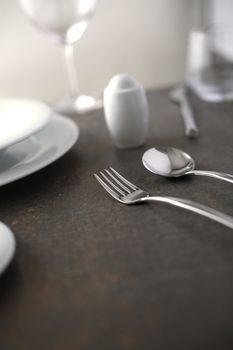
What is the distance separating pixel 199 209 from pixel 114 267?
8 centimetres

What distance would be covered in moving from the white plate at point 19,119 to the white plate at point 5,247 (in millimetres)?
142

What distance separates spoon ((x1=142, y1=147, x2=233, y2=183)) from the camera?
0.46m

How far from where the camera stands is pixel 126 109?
0.56 m

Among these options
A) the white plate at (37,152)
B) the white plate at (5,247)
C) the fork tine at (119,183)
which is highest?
the white plate at (5,247)

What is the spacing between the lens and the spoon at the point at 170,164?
1.51ft

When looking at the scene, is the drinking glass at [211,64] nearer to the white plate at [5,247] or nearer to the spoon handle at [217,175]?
the spoon handle at [217,175]

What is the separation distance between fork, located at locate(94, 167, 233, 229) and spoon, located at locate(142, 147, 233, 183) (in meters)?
0.03

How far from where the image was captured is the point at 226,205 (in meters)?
0.39

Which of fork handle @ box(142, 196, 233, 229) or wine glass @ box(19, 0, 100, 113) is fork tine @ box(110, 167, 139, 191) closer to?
fork handle @ box(142, 196, 233, 229)

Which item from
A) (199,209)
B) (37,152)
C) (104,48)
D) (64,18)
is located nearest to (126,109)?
(37,152)

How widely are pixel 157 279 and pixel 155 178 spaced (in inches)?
6.9

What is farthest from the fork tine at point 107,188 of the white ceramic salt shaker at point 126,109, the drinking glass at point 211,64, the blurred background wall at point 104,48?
the blurred background wall at point 104,48

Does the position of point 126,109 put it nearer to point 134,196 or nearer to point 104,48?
point 134,196

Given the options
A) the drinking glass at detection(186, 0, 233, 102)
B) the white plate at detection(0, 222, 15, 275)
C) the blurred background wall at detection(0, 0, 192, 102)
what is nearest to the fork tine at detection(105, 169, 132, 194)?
the white plate at detection(0, 222, 15, 275)
